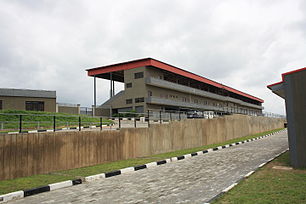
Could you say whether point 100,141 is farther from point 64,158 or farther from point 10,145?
point 10,145

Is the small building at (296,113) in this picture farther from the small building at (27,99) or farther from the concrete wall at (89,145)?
the small building at (27,99)

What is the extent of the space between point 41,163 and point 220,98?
57.1 meters

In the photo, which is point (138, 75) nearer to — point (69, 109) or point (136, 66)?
point (136, 66)

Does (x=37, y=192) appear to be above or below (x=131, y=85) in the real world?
below

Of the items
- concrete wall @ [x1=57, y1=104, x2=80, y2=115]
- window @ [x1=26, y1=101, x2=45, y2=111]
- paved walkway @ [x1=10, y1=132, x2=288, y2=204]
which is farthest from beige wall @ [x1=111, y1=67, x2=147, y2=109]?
paved walkway @ [x1=10, y1=132, x2=288, y2=204]

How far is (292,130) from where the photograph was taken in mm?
8945

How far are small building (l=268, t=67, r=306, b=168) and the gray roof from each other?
31.9 m

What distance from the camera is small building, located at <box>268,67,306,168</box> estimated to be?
8656mm

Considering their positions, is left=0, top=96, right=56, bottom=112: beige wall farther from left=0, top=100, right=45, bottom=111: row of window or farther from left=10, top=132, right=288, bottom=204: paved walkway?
left=10, top=132, right=288, bottom=204: paved walkway

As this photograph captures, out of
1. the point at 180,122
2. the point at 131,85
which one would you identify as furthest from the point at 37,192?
the point at 131,85

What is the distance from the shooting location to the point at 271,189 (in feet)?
19.6

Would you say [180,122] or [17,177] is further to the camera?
[180,122]

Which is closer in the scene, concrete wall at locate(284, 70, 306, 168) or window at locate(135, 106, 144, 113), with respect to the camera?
concrete wall at locate(284, 70, 306, 168)

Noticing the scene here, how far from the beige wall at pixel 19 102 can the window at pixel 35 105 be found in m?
0.36
